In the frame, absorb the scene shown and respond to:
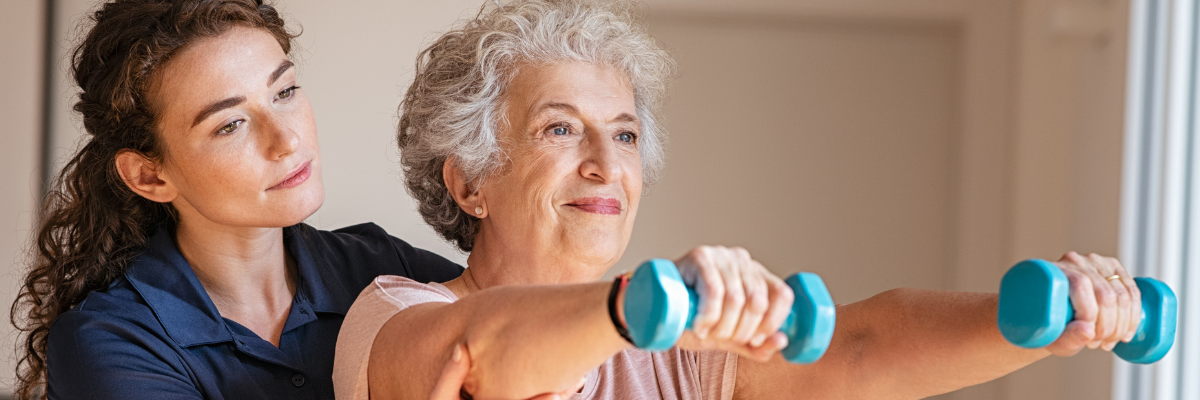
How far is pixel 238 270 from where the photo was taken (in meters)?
1.78

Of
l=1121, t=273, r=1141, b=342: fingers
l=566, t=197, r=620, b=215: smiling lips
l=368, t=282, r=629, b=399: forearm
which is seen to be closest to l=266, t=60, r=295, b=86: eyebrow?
l=566, t=197, r=620, b=215: smiling lips

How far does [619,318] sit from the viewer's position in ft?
2.85

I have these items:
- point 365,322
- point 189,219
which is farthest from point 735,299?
point 189,219

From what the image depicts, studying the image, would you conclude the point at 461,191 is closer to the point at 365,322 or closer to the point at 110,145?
the point at 365,322

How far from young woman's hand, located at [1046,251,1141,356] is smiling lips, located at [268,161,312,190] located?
1.22 meters

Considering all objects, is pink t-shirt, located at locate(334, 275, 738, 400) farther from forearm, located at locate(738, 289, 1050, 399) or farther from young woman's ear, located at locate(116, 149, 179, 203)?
young woman's ear, located at locate(116, 149, 179, 203)

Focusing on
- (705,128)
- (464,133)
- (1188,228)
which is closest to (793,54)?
(705,128)

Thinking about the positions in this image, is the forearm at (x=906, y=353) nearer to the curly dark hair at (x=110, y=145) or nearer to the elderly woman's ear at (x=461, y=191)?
the elderly woman's ear at (x=461, y=191)

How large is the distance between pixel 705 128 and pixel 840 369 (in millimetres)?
1429

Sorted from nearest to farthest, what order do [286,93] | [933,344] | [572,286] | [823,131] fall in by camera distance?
[572,286] → [933,344] → [286,93] → [823,131]

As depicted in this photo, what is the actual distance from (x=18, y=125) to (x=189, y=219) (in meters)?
0.91

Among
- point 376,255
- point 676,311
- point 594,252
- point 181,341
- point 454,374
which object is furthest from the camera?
point 376,255

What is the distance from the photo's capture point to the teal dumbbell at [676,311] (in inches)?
30.6

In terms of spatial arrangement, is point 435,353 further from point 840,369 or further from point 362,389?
point 840,369
